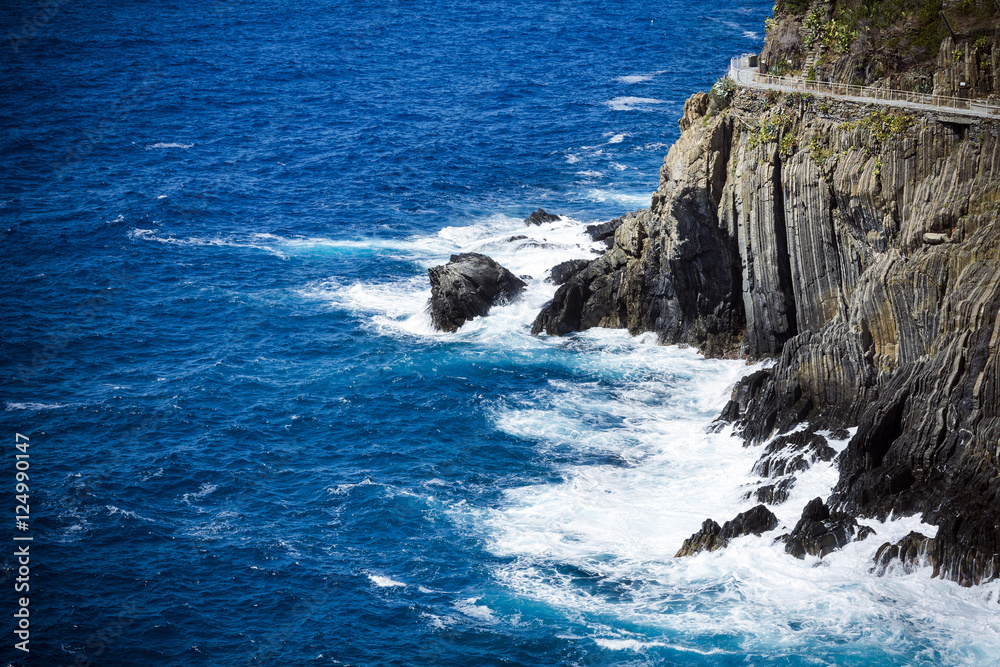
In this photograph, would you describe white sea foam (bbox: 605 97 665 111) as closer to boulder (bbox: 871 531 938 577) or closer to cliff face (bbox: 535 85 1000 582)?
cliff face (bbox: 535 85 1000 582)

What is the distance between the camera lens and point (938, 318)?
2084 inches

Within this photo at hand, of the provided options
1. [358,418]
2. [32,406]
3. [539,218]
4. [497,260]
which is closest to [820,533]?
[358,418]

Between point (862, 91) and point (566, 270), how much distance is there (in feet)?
94.9

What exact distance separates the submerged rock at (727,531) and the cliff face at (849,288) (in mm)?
2572

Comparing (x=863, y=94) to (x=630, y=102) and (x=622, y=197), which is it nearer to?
(x=622, y=197)

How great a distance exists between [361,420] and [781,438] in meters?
27.3

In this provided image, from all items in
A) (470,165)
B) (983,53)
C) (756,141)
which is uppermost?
(983,53)

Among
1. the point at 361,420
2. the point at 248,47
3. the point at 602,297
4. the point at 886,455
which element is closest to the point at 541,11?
the point at 248,47

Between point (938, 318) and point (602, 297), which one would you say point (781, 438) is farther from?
point (602, 297)

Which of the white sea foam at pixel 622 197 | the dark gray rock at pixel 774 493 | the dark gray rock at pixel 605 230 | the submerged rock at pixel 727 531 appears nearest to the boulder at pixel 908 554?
the submerged rock at pixel 727 531

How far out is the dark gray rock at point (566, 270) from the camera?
8212 centimetres

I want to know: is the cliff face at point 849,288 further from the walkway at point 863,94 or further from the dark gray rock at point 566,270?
the dark gray rock at point 566,270

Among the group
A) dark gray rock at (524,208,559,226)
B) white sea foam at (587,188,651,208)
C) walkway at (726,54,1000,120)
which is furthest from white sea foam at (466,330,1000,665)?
A: white sea foam at (587,188,651,208)

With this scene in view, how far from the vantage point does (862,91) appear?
61531 millimetres
